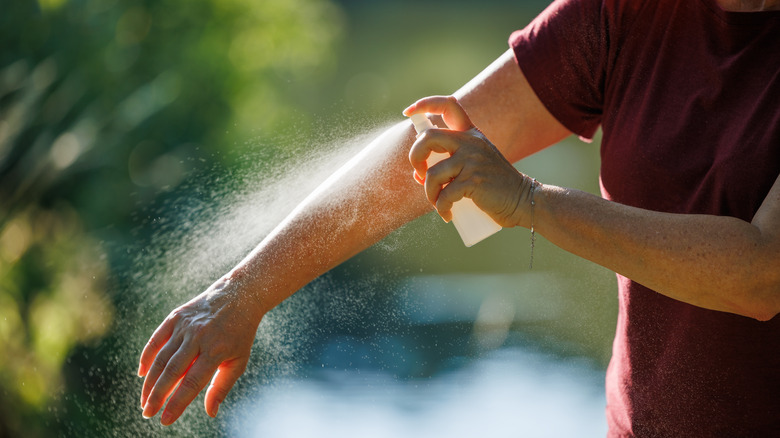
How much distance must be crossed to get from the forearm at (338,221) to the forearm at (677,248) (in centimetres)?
37

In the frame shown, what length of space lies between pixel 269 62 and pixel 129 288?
10.3 ft

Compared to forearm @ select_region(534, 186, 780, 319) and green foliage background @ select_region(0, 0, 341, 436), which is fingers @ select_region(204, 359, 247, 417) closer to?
forearm @ select_region(534, 186, 780, 319)

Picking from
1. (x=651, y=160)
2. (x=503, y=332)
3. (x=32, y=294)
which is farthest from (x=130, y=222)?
(x=651, y=160)

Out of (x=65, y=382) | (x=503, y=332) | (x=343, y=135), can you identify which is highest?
(x=343, y=135)

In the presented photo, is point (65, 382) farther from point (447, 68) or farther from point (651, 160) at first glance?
point (447, 68)

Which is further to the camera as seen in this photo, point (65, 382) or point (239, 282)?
point (65, 382)

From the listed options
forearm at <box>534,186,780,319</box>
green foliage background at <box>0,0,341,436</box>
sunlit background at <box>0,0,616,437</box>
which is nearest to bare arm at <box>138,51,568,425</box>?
forearm at <box>534,186,780,319</box>

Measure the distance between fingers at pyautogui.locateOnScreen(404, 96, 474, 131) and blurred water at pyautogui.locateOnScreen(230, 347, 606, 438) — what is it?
230cm

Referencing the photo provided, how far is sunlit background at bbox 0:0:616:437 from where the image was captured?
322 centimetres

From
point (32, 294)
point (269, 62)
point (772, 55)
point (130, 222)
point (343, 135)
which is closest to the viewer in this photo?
point (772, 55)

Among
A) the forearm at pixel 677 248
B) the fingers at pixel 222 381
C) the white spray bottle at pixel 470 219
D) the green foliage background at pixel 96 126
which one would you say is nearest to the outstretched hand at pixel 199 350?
the fingers at pixel 222 381

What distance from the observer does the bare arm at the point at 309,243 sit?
1.26 meters

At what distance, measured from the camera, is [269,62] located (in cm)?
647

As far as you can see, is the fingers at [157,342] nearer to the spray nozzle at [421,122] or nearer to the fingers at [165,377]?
the fingers at [165,377]
